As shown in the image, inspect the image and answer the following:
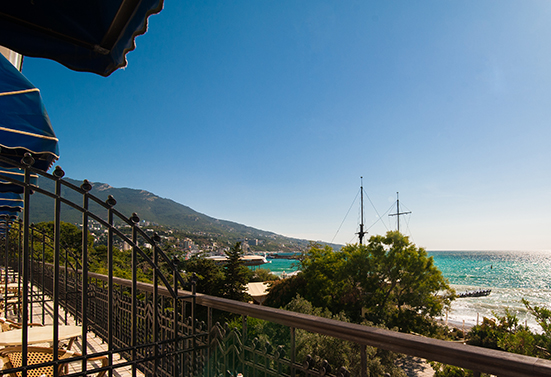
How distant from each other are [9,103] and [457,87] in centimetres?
3989

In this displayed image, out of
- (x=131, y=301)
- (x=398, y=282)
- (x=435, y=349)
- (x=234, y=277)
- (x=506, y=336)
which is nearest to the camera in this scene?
(x=435, y=349)

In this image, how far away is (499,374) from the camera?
0.98 metres

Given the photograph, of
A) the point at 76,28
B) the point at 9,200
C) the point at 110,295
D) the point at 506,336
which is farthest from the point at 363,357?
the point at 506,336

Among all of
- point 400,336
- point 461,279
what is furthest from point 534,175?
point 400,336

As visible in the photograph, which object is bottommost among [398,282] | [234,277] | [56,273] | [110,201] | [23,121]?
[234,277]

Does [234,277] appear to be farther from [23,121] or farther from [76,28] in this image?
[76,28]

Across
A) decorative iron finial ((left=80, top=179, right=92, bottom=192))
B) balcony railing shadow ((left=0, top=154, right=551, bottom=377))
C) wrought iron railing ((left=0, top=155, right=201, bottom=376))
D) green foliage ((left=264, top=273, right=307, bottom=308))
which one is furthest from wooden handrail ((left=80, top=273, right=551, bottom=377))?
green foliage ((left=264, top=273, right=307, bottom=308))

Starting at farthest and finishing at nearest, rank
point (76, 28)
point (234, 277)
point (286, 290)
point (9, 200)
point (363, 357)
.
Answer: point (234, 277)
point (286, 290)
point (9, 200)
point (76, 28)
point (363, 357)

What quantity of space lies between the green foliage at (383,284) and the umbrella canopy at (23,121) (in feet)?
77.1

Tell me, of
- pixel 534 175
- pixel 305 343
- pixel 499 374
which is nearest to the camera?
pixel 499 374

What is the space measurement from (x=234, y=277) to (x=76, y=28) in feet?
93.2

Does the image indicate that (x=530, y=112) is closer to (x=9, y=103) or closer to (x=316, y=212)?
(x=9, y=103)

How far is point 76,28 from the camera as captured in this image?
66.6 inches

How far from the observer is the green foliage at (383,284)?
74.3 feet
